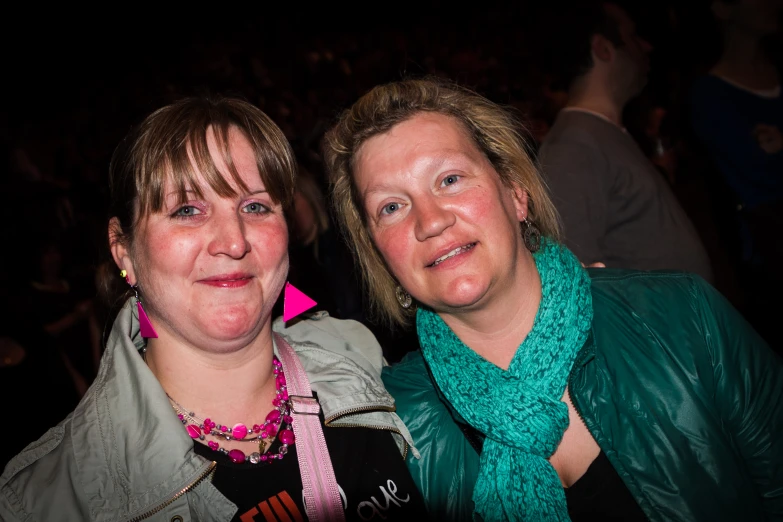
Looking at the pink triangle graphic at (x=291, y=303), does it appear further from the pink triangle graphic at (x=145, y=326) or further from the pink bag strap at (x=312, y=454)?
the pink triangle graphic at (x=145, y=326)

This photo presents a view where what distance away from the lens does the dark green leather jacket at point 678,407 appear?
1.57m

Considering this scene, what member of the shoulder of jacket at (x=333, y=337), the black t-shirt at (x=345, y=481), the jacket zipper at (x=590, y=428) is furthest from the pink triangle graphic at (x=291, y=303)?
the jacket zipper at (x=590, y=428)

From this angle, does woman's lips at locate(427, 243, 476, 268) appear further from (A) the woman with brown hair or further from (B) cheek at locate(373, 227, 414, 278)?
(A) the woman with brown hair

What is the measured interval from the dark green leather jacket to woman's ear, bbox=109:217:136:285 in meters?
1.07

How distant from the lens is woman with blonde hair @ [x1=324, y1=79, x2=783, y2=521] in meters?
1.61

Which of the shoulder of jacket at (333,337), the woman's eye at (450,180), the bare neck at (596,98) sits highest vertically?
the bare neck at (596,98)

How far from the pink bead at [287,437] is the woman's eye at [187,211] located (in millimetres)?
704

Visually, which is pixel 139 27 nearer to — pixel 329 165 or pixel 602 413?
pixel 329 165

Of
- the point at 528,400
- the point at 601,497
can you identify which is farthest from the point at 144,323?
the point at 601,497

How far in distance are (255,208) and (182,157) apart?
10.5 inches

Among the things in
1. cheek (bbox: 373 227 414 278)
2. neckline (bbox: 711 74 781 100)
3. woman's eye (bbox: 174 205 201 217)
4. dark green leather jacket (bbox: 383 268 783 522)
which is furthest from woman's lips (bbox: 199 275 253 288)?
neckline (bbox: 711 74 781 100)

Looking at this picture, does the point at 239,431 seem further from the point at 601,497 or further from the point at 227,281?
the point at 601,497

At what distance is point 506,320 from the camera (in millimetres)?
1860

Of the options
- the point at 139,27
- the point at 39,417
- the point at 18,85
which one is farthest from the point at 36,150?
the point at 39,417
